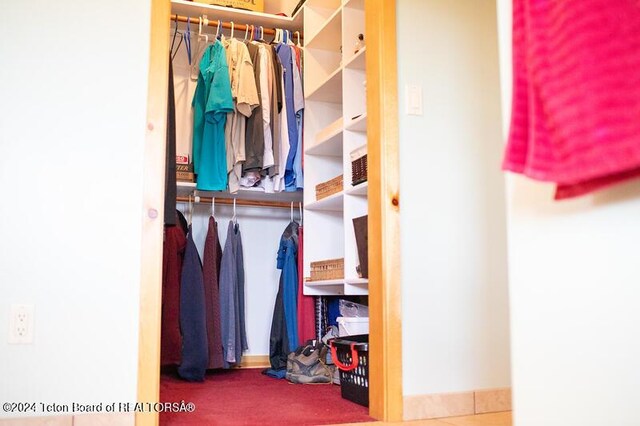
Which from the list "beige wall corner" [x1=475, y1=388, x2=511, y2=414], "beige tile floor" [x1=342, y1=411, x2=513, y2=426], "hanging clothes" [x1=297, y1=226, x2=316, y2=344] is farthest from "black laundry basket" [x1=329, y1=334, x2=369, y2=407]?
"hanging clothes" [x1=297, y1=226, x2=316, y2=344]

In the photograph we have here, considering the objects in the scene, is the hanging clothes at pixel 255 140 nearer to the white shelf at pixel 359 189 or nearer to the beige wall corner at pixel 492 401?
the white shelf at pixel 359 189

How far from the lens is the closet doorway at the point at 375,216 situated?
70.1 inches

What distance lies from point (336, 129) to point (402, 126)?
797 millimetres

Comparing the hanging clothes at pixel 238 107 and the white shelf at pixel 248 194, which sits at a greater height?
the hanging clothes at pixel 238 107

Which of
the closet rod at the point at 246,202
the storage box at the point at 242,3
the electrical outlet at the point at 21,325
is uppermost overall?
the storage box at the point at 242,3

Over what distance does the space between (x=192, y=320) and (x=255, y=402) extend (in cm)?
76

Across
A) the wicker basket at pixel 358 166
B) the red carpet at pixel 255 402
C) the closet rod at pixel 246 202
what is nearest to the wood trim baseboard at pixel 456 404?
the red carpet at pixel 255 402

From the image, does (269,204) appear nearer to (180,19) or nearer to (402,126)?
(180,19)

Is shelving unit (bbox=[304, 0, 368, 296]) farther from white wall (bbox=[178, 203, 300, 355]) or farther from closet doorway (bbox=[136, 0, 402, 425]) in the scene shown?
closet doorway (bbox=[136, 0, 402, 425])

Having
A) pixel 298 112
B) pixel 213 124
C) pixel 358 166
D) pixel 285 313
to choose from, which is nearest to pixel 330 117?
pixel 298 112

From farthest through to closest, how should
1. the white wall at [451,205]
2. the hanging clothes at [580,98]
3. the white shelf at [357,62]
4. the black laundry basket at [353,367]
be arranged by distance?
the white shelf at [357,62] < the black laundry basket at [353,367] < the white wall at [451,205] < the hanging clothes at [580,98]

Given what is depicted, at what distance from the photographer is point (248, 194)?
350cm

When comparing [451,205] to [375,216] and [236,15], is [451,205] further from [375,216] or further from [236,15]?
[236,15]

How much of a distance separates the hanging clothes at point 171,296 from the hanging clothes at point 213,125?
0.31 meters
